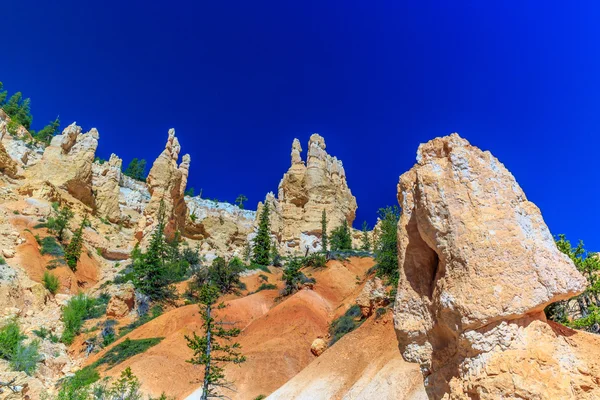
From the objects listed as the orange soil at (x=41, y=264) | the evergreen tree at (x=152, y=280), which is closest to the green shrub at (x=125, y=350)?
the evergreen tree at (x=152, y=280)

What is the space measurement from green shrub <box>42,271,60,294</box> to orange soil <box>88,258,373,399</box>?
9.70m

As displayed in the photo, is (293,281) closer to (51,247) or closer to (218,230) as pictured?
(51,247)

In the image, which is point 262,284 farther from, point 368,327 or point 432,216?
point 432,216

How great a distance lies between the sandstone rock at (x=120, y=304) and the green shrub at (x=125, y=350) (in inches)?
251

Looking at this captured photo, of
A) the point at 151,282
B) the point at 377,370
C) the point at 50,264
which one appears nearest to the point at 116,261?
the point at 50,264

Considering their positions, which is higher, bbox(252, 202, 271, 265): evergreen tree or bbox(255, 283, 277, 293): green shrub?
bbox(252, 202, 271, 265): evergreen tree

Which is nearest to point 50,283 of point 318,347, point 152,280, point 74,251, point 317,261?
point 74,251

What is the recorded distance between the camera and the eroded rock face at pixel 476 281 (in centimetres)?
401

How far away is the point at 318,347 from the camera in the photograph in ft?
78.1

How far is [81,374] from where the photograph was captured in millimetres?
21422

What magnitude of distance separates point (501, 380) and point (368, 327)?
16871 mm

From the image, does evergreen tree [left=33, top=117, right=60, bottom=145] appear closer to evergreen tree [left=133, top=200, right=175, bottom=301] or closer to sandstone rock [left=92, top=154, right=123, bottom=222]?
sandstone rock [left=92, top=154, right=123, bottom=222]

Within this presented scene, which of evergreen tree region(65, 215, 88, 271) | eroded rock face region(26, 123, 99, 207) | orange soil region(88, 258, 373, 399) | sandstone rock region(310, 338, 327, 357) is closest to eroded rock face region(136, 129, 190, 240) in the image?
eroded rock face region(26, 123, 99, 207)

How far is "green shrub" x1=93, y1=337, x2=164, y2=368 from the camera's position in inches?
928
